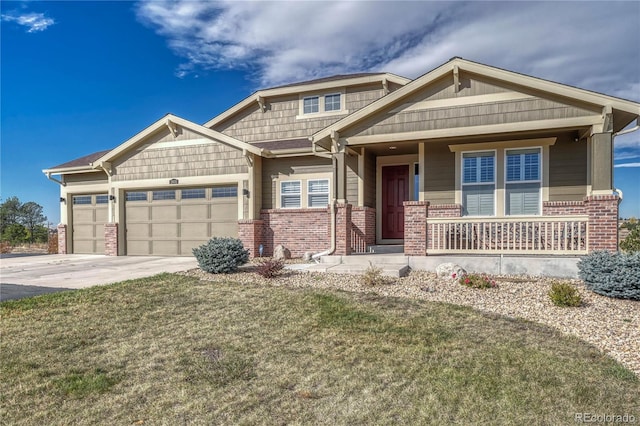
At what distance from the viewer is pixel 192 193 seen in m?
12.8

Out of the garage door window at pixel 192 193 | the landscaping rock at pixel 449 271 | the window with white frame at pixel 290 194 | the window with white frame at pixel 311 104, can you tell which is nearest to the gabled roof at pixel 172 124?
the window with white frame at pixel 290 194

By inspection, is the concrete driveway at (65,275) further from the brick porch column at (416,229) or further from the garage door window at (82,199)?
the brick porch column at (416,229)

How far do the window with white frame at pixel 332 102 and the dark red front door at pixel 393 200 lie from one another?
3426 mm

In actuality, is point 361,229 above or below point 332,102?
below

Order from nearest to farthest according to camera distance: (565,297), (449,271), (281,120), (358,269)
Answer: (565,297)
(449,271)
(358,269)
(281,120)

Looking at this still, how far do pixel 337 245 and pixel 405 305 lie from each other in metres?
3.98

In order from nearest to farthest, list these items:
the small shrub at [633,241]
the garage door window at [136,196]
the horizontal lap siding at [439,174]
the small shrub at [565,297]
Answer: the small shrub at [565,297], the horizontal lap siding at [439,174], the small shrub at [633,241], the garage door window at [136,196]

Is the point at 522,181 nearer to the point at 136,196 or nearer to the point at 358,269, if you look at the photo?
the point at 358,269

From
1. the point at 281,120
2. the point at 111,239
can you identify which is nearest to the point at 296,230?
the point at 281,120

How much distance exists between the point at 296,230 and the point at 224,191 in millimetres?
2840

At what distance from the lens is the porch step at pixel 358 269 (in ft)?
25.6

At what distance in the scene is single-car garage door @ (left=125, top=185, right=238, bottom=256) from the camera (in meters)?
12.4

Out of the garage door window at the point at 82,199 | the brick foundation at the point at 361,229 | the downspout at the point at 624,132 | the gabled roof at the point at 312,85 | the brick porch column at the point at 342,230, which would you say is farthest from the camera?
the garage door window at the point at 82,199

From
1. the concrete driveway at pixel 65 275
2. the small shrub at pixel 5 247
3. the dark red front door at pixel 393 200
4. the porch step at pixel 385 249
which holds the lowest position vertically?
the small shrub at pixel 5 247
